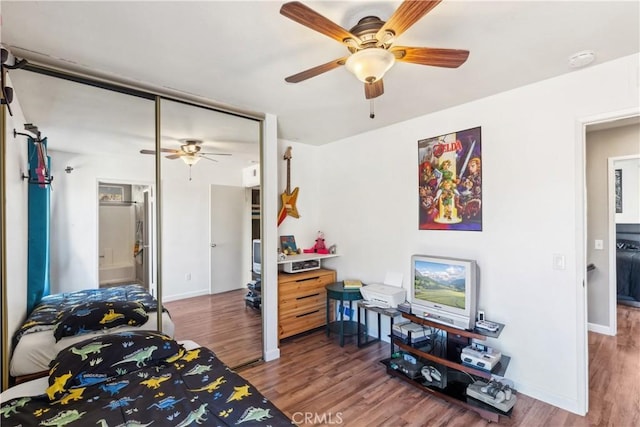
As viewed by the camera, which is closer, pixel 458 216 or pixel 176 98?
pixel 176 98

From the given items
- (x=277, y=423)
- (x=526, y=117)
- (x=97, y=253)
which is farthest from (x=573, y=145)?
(x=97, y=253)

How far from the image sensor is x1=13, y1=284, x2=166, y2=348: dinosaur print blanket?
6.77ft

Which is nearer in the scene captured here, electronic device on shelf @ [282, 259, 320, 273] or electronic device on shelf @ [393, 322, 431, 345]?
electronic device on shelf @ [393, 322, 431, 345]

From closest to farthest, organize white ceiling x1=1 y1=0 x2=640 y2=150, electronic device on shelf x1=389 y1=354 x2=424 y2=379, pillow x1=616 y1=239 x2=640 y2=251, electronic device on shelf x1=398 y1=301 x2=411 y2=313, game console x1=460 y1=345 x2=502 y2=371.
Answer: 1. white ceiling x1=1 y1=0 x2=640 y2=150
2. game console x1=460 y1=345 x2=502 y2=371
3. electronic device on shelf x1=389 y1=354 x2=424 y2=379
4. electronic device on shelf x1=398 y1=301 x2=411 y2=313
5. pillow x1=616 y1=239 x2=640 y2=251

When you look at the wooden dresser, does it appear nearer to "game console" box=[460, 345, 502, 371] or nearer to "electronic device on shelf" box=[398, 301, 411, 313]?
"electronic device on shelf" box=[398, 301, 411, 313]

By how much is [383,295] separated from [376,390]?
876mm

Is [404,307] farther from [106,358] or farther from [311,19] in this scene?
[311,19]

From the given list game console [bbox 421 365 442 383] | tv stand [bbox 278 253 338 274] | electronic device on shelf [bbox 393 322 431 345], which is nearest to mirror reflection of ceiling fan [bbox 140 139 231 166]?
tv stand [bbox 278 253 338 274]

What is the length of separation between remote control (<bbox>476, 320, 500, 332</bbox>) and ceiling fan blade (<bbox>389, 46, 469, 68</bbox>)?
1.99 meters

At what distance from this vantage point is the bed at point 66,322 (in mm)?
1972

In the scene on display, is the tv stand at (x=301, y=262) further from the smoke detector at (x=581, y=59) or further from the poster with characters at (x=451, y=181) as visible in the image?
the smoke detector at (x=581, y=59)

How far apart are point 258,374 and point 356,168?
253 cm

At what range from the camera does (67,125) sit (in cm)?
221

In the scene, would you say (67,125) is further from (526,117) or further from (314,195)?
(526,117)
